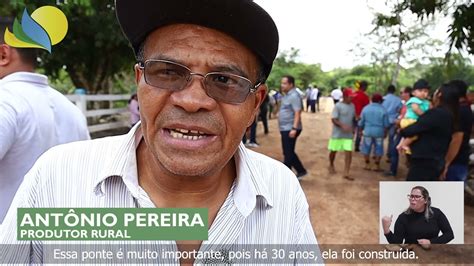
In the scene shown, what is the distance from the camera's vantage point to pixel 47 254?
92cm

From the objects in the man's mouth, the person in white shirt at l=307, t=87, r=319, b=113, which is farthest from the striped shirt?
the person in white shirt at l=307, t=87, r=319, b=113

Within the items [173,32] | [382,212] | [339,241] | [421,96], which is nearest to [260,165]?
[173,32]

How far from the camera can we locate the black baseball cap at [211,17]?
0.83 meters

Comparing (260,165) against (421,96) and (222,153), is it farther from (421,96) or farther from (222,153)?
(421,96)

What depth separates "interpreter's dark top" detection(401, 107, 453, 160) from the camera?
10.2 ft

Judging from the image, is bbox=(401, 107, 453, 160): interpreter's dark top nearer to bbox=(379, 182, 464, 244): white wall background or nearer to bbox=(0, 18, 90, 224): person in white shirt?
bbox=(379, 182, 464, 244): white wall background

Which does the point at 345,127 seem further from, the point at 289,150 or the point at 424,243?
the point at 424,243

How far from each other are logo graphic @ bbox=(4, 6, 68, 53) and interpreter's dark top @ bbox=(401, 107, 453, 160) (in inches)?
107

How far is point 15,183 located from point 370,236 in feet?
9.10

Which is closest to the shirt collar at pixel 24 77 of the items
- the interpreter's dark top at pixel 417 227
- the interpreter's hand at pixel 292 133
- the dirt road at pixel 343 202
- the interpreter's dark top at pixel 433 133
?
the interpreter's dark top at pixel 417 227

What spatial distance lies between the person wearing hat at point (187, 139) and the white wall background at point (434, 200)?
1.31 m

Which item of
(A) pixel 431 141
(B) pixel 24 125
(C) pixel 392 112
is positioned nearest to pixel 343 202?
(A) pixel 431 141

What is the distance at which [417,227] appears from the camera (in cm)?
216

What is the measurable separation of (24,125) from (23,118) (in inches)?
1.1
